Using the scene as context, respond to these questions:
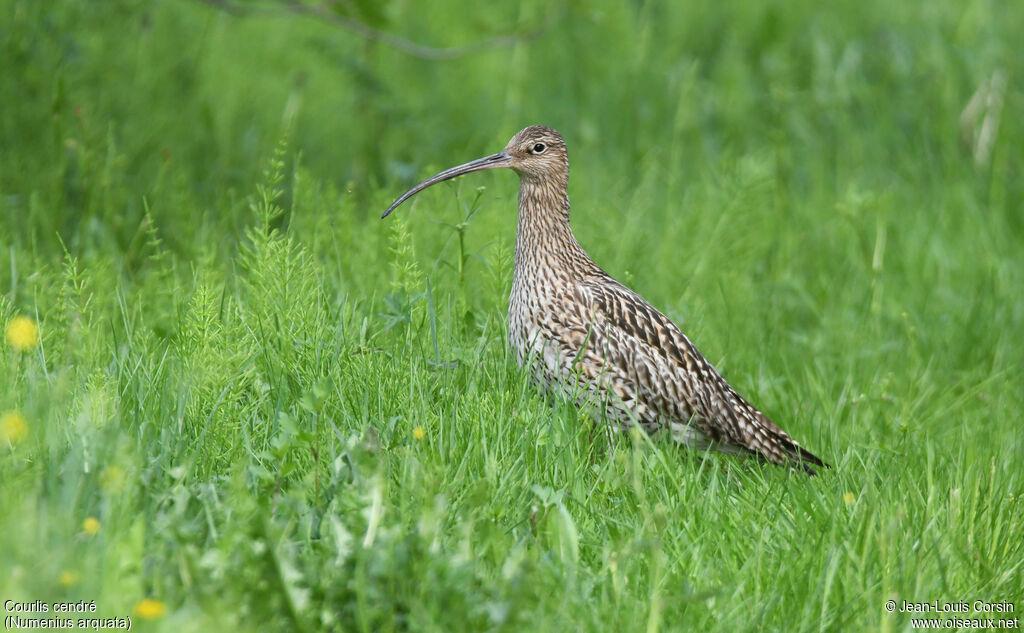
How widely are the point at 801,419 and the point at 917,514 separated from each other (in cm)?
148

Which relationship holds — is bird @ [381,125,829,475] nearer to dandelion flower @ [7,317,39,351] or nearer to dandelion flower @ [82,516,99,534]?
dandelion flower @ [7,317,39,351]

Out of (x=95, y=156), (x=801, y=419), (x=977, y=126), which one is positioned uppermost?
(x=977, y=126)

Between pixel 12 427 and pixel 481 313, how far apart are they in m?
2.74

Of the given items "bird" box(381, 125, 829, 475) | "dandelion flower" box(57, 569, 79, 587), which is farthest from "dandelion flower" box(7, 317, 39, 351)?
"bird" box(381, 125, 829, 475)

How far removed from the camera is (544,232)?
550cm

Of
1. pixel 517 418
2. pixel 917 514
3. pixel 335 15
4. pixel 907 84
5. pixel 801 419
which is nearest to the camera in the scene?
pixel 917 514

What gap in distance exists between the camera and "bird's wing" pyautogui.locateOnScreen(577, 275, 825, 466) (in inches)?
205

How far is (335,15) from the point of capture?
6695mm

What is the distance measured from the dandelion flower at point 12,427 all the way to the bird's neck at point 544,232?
8.15ft

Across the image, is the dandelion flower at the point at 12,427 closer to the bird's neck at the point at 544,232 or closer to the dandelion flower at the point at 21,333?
the dandelion flower at the point at 21,333

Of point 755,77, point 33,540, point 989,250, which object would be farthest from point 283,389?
point 755,77

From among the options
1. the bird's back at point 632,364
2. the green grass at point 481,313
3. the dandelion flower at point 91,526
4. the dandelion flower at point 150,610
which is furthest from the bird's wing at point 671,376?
the dandelion flower at point 150,610

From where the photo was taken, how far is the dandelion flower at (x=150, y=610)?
9.46 feet

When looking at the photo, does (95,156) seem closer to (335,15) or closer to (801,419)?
(335,15)
